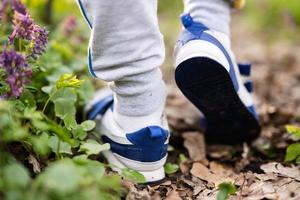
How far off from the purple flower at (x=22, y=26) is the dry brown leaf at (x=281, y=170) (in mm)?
784

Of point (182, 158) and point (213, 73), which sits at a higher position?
point (213, 73)

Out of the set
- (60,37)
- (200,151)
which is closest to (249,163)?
(200,151)

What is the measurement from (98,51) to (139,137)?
29cm

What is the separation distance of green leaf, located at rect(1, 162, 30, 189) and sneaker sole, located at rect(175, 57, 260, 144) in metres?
0.58

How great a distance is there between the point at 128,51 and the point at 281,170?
0.58 meters

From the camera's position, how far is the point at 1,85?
1.32 m

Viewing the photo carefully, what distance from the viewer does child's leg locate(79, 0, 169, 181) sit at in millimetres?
1192

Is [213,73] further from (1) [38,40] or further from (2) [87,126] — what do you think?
(1) [38,40]

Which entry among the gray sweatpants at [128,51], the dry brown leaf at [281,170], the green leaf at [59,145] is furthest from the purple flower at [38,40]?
the dry brown leaf at [281,170]

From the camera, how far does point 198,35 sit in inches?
56.7

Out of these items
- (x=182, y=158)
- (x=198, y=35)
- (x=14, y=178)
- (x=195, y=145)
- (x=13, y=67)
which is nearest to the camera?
(x=14, y=178)

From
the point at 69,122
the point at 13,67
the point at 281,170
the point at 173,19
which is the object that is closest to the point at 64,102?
the point at 69,122

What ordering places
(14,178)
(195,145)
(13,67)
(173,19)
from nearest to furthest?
(14,178), (13,67), (195,145), (173,19)

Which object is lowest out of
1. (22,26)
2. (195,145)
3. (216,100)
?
(195,145)
